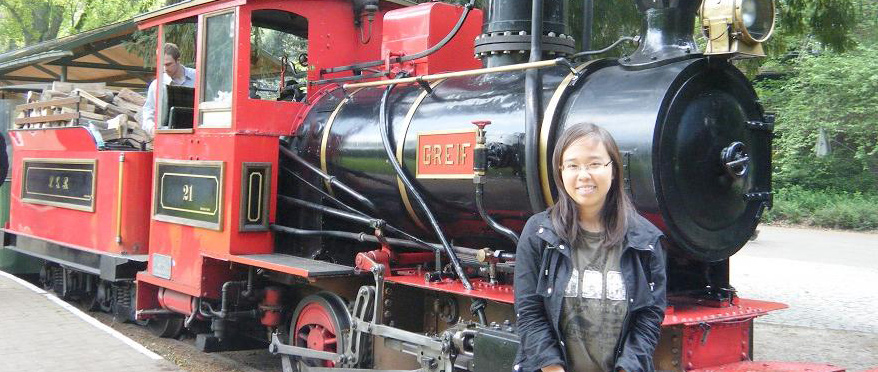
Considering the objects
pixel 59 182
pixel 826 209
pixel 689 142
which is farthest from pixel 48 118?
pixel 826 209

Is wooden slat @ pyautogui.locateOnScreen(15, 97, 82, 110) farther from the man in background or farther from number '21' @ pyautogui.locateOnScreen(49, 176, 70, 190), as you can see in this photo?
the man in background

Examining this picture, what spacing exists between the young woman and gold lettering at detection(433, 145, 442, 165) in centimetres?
207

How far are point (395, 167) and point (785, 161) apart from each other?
72.9 ft

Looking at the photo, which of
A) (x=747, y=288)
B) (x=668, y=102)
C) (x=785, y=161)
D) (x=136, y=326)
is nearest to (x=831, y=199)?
(x=785, y=161)

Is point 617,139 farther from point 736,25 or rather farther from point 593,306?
point 593,306

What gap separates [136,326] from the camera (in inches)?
319

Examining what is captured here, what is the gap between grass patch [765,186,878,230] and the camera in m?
21.2

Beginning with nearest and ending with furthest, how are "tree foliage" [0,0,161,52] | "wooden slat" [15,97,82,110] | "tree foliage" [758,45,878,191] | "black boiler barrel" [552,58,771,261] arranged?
1. "black boiler barrel" [552,58,771,261]
2. "wooden slat" [15,97,82,110]
3. "tree foliage" [758,45,878,191]
4. "tree foliage" [0,0,161,52]

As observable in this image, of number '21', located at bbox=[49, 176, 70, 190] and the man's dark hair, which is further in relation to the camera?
number '21', located at bbox=[49, 176, 70, 190]

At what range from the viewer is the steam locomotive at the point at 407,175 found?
3.85m

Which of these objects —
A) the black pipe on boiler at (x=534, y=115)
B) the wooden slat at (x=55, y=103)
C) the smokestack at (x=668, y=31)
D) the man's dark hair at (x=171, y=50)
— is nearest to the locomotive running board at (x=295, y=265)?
the black pipe on boiler at (x=534, y=115)

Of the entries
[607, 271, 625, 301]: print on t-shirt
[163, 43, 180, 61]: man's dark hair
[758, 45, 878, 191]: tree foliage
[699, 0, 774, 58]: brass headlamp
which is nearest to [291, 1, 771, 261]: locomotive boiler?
[699, 0, 774, 58]: brass headlamp

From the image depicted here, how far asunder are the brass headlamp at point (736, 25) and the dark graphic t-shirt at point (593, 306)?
1.74m

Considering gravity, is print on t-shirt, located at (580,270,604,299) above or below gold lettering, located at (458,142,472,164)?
below
